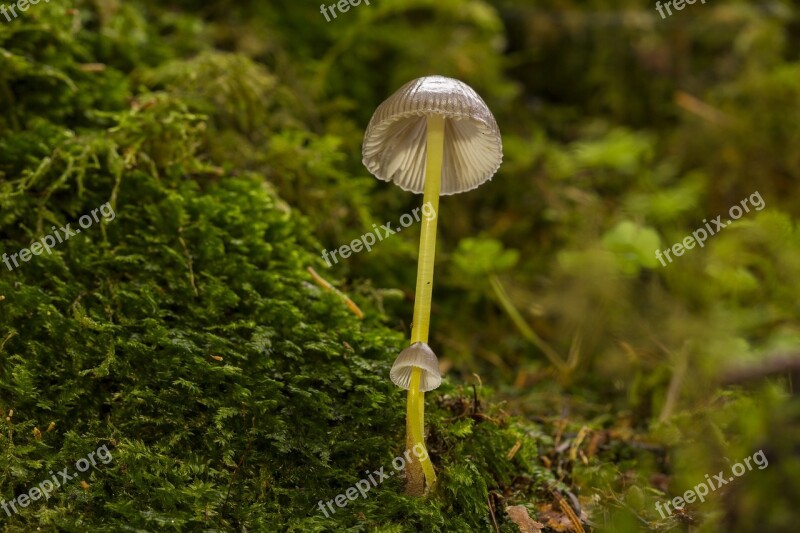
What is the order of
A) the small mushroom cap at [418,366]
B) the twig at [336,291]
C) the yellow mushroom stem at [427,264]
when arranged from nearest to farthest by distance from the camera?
the small mushroom cap at [418,366] → the yellow mushroom stem at [427,264] → the twig at [336,291]

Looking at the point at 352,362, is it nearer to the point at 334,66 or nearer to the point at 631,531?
the point at 631,531

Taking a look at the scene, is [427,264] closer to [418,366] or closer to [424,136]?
[418,366]

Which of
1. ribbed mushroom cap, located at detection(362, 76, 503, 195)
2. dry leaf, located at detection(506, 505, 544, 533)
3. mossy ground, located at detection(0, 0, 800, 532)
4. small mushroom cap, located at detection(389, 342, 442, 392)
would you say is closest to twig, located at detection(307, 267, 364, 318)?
mossy ground, located at detection(0, 0, 800, 532)

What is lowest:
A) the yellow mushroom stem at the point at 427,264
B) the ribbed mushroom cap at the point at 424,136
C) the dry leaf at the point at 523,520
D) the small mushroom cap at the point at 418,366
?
the dry leaf at the point at 523,520

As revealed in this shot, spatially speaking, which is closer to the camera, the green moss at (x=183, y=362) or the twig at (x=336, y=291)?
the green moss at (x=183, y=362)

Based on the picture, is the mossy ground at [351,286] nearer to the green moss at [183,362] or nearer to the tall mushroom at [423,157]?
the green moss at [183,362]

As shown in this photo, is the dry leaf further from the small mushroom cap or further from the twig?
the twig

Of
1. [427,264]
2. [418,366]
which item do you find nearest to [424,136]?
[427,264]

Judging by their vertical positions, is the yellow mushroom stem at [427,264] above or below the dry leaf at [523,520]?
above

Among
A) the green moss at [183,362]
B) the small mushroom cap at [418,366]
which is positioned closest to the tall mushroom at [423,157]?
the small mushroom cap at [418,366]
